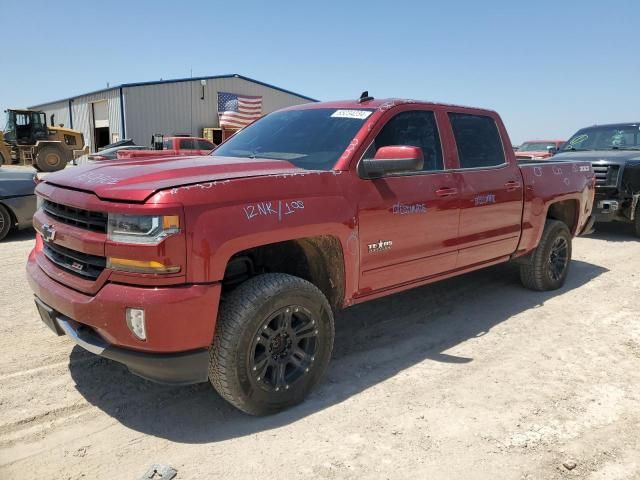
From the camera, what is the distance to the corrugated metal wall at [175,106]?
91.3 ft

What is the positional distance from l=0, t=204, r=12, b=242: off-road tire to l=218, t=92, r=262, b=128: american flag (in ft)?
77.7

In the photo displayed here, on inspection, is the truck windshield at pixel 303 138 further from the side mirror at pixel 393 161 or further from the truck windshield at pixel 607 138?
the truck windshield at pixel 607 138

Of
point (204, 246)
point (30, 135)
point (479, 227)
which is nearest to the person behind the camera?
point (204, 246)

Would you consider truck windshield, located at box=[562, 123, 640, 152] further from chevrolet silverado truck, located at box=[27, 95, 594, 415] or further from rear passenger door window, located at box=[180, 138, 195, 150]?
rear passenger door window, located at box=[180, 138, 195, 150]

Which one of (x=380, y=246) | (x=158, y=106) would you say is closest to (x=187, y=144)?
(x=158, y=106)

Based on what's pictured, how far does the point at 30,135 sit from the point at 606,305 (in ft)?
92.2

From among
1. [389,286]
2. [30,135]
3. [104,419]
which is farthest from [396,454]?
[30,135]

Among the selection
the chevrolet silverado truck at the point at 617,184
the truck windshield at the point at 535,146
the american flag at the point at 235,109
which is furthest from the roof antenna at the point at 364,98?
the american flag at the point at 235,109

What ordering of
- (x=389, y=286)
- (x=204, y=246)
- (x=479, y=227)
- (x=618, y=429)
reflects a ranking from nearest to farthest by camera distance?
(x=204, y=246)
(x=618, y=429)
(x=389, y=286)
(x=479, y=227)

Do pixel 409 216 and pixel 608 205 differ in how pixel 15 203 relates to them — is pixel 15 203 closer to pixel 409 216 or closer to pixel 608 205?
pixel 409 216

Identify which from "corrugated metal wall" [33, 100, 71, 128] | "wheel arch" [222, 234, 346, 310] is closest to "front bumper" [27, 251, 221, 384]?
"wheel arch" [222, 234, 346, 310]

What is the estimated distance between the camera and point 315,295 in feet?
10.3

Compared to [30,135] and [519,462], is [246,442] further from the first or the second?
[30,135]

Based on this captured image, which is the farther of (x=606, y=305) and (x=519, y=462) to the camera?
(x=606, y=305)
